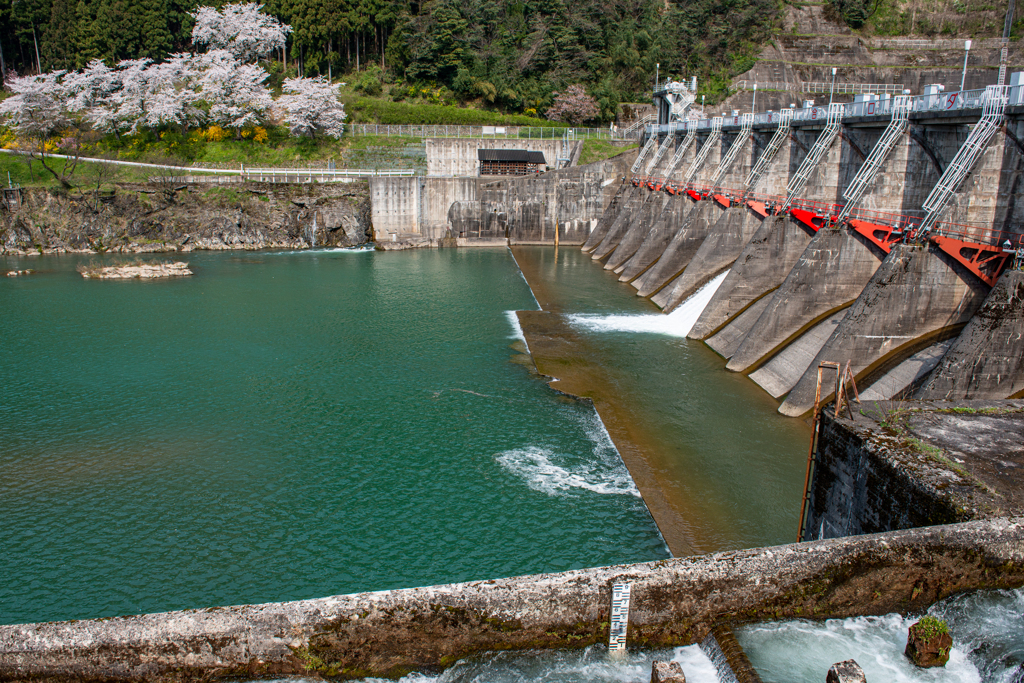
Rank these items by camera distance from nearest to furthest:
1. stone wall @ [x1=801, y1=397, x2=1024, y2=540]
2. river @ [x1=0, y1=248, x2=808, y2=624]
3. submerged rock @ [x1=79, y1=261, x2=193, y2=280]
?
stone wall @ [x1=801, y1=397, x2=1024, y2=540]
river @ [x1=0, y1=248, x2=808, y2=624]
submerged rock @ [x1=79, y1=261, x2=193, y2=280]

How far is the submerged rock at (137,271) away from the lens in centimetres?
4181

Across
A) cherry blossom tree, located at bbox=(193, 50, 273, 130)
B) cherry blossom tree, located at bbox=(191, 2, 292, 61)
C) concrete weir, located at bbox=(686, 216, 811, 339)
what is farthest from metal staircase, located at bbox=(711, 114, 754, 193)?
cherry blossom tree, located at bbox=(191, 2, 292, 61)

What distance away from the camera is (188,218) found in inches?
2068

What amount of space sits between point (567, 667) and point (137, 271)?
42.8m

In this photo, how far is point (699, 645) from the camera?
7.84m

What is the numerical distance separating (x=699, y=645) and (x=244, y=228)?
5210 centimetres

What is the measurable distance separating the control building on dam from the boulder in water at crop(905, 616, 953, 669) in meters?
11.4

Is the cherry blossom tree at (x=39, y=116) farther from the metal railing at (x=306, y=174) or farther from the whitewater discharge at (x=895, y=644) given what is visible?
the whitewater discharge at (x=895, y=644)

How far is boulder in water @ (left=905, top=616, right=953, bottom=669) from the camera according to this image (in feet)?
24.5

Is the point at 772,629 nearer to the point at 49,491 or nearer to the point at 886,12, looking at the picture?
the point at 49,491

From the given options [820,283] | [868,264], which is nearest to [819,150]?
[868,264]

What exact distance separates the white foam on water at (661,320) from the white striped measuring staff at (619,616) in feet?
75.5

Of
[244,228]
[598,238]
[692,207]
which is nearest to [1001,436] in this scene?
[692,207]

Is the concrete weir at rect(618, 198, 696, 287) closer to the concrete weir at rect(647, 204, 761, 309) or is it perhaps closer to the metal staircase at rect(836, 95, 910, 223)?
the concrete weir at rect(647, 204, 761, 309)
